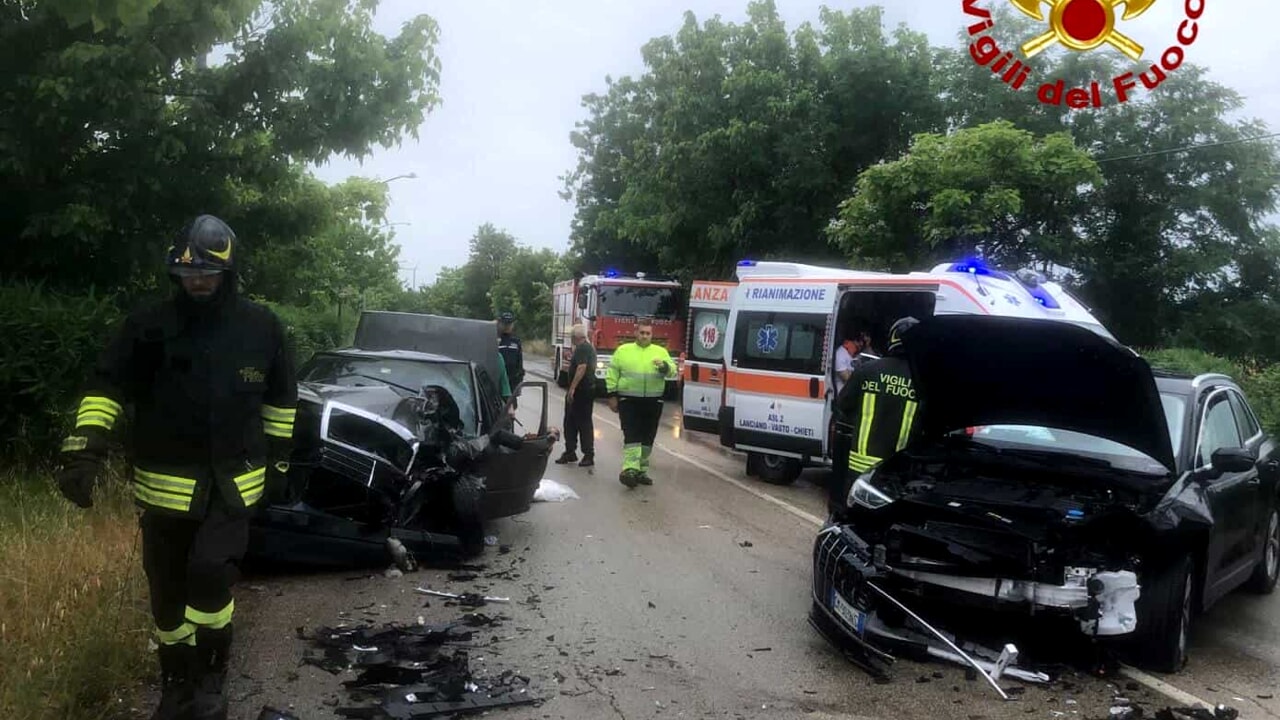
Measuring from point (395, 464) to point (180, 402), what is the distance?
277 cm

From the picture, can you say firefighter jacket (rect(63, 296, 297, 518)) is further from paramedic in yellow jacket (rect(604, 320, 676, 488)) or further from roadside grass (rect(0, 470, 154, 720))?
paramedic in yellow jacket (rect(604, 320, 676, 488))

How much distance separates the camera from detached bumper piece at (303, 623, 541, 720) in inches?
181

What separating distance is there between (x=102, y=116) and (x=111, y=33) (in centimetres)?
81

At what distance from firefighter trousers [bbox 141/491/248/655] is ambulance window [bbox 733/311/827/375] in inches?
302

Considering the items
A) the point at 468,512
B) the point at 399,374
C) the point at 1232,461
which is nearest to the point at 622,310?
the point at 399,374

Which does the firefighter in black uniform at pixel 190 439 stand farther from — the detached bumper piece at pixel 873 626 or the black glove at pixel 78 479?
the detached bumper piece at pixel 873 626

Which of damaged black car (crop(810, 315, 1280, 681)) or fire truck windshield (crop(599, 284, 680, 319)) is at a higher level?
fire truck windshield (crop(599, 284, 680, 319))

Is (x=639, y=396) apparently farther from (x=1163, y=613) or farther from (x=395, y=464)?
(x=1163, y=613)

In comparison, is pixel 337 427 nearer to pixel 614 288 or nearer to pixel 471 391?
pixel 471 391

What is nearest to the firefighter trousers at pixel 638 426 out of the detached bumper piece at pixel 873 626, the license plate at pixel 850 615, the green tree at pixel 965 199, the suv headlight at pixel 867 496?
the suv headlight at pixel 867 496

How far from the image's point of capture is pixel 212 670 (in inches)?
167

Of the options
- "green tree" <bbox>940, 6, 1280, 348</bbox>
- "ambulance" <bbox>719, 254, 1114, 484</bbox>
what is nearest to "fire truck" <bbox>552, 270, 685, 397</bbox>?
"green tree" <bbox>940, 6, 1280, 348</bbox>

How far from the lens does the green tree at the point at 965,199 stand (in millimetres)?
17203

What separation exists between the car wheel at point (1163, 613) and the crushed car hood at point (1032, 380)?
0.73 m
